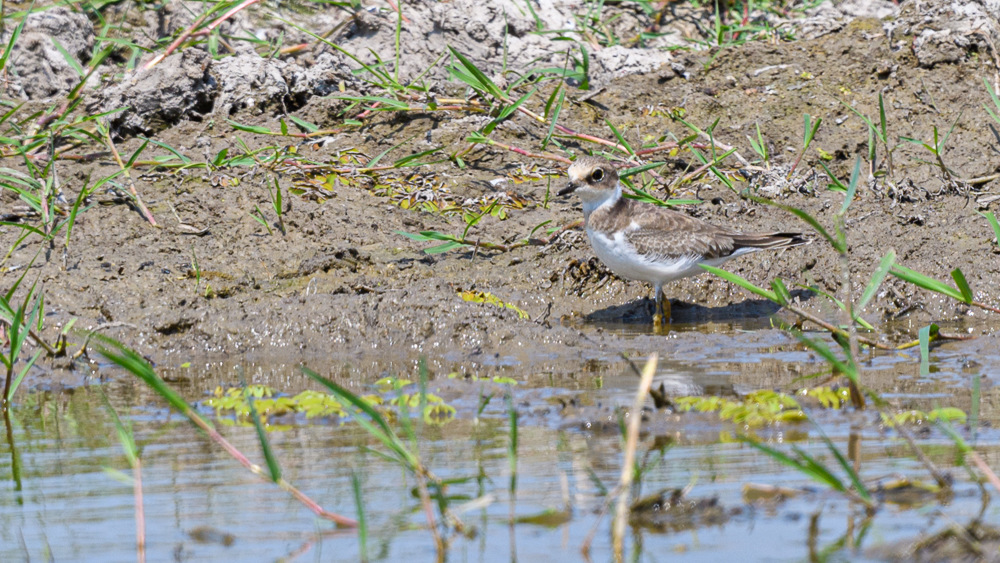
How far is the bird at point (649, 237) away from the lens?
7.94m

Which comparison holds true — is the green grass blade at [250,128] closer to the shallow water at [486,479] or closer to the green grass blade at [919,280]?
the shallow water at [486,479]

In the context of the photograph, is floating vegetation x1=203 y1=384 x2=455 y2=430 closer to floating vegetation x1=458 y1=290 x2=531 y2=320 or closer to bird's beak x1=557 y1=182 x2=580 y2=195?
floating vegetation x1=458 y1=290 x2=531 y2=320

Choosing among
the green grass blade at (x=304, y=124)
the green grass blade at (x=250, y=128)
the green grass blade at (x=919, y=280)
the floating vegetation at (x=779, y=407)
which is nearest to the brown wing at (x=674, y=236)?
the floating vegetation at (x=779, y=407)

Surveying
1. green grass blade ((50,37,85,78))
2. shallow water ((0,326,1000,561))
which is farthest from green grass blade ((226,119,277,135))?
shallow water ((0,326,1000,561))

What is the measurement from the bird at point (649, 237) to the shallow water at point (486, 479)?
176cm

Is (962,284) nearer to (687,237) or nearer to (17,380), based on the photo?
(687,237)

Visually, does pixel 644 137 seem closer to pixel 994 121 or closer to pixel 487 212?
pixel 487 212

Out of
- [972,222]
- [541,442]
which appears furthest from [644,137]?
[541,442]

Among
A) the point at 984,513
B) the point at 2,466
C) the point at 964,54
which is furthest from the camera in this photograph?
the point at 964,54

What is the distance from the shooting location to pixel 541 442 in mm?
4910

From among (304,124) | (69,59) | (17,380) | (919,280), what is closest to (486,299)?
(304,124)

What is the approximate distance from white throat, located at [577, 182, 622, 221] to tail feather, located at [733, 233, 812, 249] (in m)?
0.96

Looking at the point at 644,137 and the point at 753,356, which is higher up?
the point at 644,137

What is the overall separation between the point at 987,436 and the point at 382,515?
2614mm
